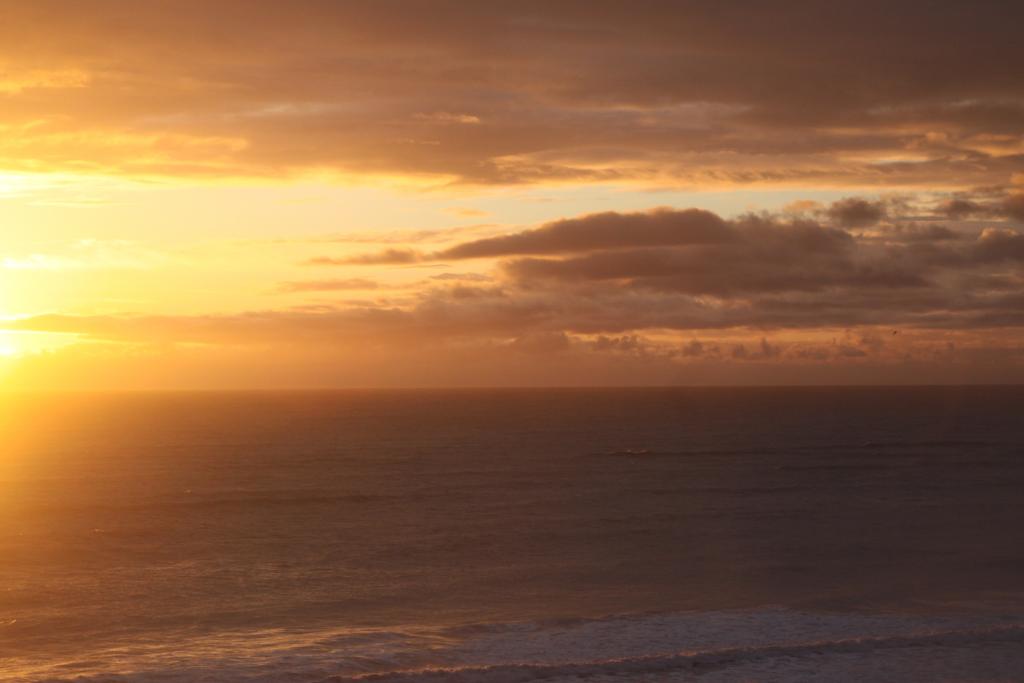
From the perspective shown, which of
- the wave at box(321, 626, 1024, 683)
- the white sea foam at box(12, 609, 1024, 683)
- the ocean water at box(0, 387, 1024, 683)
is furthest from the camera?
the ocean water at box(0, 387, 1024, 683)

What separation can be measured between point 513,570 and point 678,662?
14.9 m

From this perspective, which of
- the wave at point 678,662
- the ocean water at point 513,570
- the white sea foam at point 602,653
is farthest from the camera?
the ocean water at point 513,570

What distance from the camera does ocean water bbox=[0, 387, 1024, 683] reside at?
25.1 meters

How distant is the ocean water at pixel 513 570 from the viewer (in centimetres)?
2508

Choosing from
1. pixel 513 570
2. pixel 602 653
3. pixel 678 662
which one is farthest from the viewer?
pixel 513 570

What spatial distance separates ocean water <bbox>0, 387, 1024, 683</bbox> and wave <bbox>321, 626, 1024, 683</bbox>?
10cm

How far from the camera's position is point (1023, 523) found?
5159 centimetres

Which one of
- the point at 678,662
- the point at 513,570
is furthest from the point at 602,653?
the point at 513,570

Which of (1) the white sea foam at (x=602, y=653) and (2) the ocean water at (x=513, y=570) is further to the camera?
(2) the ocean water at (x=513, y=570)

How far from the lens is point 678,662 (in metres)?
24.2

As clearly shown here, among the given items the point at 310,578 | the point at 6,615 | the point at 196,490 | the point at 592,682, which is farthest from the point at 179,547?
the point at 592,682

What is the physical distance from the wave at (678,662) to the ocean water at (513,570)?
10 centimetres

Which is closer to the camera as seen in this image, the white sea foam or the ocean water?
the white sea foam

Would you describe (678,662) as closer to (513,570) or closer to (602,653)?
(602,653)
